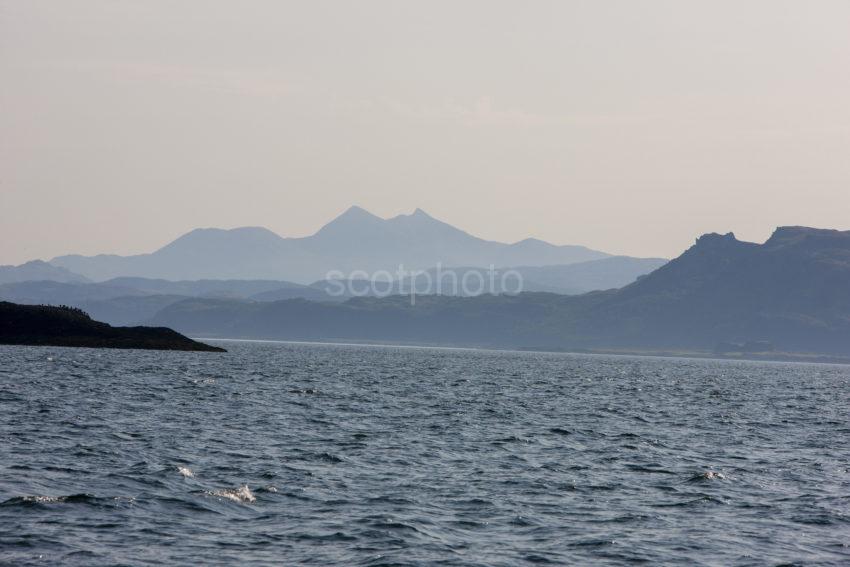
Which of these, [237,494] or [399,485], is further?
[399,485]

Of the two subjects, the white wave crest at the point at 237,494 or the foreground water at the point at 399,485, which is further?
the white wave crest at the point at 237,494

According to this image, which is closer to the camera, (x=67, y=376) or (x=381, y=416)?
(x=381, y=416)

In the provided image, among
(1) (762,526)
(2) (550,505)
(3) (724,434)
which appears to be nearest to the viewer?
(1) (762,526)

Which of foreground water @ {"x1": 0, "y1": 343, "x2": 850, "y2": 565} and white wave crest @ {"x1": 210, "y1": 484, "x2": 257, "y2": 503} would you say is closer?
foreground water @ {"x1": 0, "y1": 343, "x2": 850, "y2": 565}

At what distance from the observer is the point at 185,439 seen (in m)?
54.2

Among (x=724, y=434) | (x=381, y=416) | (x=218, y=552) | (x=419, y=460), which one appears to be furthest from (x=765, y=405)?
(x=218, y=552)

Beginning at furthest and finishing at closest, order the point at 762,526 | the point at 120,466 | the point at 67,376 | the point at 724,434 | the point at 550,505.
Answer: the point at 67,376
the point at 724,434
the point at 120,466
the point at 550,505
the point at 762,526

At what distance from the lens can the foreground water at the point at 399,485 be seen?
3198cm

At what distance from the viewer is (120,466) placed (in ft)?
144

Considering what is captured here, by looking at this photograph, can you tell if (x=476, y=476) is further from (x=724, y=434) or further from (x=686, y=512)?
(x=724, y=434)

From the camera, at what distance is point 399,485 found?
140ft

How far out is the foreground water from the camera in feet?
105

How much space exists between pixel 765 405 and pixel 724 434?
4041 centimetres

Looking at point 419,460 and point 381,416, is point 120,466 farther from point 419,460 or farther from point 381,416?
point 381,416
